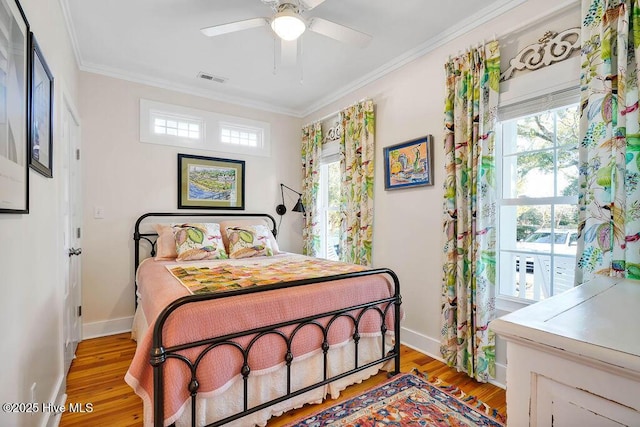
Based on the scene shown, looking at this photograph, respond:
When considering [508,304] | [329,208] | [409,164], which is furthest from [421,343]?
[329,208]

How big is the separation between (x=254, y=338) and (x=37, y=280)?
1060 millimetres

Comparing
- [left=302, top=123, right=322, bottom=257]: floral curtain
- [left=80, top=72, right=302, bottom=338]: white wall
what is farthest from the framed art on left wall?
[left=302, top=123, right=322, bottom=257]: floral curtain

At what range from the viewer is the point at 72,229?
8.34 ft

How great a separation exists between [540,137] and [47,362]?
127 inches

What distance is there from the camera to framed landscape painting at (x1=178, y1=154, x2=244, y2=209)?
11.4ft

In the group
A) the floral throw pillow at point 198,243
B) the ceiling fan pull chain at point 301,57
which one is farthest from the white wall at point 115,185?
the ceiling fan pull chain at point 301,57

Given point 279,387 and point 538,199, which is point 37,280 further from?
point 538,199

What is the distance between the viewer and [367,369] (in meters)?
2.10

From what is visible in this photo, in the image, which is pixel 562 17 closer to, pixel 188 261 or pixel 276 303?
pixel 276 303

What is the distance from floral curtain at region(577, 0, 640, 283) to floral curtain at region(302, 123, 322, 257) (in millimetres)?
2722

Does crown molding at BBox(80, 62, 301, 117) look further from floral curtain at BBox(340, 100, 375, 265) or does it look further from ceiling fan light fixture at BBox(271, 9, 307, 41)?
ceiling fan light fixture at BBox(271, 9, 307, 41)

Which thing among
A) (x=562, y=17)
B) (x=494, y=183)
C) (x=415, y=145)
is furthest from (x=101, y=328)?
(x=562, y=17)

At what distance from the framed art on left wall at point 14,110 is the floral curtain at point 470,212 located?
7.99ft

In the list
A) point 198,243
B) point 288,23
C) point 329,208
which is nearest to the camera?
point 288,23
